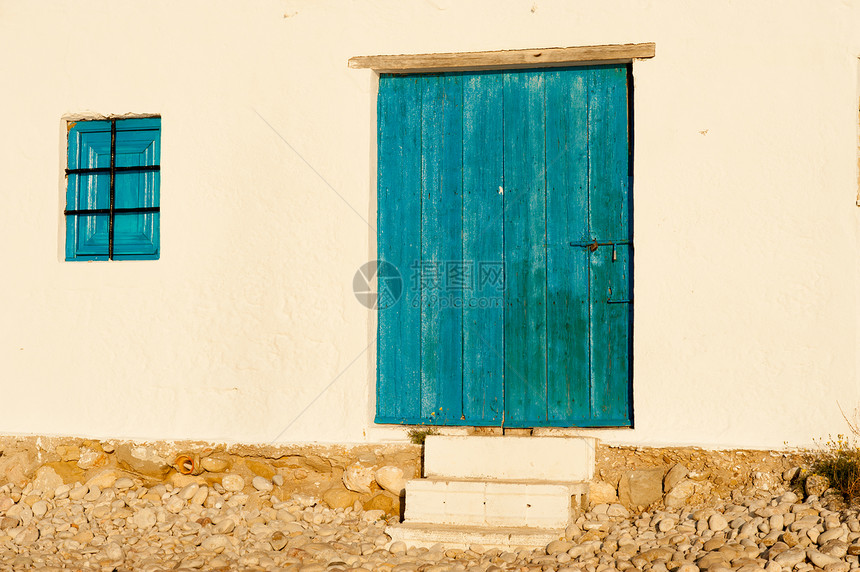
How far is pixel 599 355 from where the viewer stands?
15.3 feet

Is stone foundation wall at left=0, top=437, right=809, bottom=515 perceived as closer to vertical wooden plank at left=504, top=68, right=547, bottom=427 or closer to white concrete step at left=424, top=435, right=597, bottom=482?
white concrete step at left=424, top=435, right=597, bottom=482

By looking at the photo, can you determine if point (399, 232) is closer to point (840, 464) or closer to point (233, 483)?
point (233, 483)

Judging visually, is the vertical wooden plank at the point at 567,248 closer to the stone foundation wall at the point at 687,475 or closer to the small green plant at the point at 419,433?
the stone foundation wall at the point at 687,475

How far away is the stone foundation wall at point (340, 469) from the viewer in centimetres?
439

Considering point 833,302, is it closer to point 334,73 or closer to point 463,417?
point 463,417

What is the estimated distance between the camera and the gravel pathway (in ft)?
12.3

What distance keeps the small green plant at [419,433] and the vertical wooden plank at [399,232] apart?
8cm

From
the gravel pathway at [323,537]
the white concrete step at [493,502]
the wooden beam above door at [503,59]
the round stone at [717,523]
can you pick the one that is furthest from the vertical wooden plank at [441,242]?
the round stone at [717,523]

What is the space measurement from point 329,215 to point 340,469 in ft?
4.77

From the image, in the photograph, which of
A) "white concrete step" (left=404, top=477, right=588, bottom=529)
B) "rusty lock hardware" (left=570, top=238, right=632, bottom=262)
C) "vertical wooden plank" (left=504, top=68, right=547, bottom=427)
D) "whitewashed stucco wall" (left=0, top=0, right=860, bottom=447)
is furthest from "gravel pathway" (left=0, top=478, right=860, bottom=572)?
"rusty lock hardware" (left=570, top=238, right=632, bottom=262)

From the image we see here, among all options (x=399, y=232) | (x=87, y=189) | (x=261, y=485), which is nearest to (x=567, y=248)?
(x=399, y=232)

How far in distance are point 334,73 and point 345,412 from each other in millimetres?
1958

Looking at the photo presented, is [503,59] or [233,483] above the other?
[503,59]

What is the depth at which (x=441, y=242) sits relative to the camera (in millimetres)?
4844
